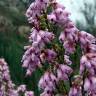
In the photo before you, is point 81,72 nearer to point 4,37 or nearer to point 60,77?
point 60,77

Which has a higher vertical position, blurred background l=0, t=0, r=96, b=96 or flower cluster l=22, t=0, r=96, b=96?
flower cluster l=22, t=0, r=96, b=96

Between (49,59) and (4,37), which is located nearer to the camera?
(49,59)

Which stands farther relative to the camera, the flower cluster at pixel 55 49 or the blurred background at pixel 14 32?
the blurred background at pixel 14 32

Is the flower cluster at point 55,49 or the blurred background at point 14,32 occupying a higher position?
the flower cluster at point 55,49

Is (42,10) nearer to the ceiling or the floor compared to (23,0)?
nearer to the ceiling

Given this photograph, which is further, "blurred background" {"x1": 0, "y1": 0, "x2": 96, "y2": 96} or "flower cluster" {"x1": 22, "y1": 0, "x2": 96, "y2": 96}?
"blurred background" {"x1": 0, "y1": 0, "x2": 96, "y2": 96}

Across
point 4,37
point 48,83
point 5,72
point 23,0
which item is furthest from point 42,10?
point 23,0

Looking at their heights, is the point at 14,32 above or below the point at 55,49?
below

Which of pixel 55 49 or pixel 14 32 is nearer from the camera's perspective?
pixel 55 49

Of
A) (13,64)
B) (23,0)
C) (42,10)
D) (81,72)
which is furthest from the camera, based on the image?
(23,0)

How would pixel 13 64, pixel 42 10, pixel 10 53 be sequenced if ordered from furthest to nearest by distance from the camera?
pixel 10 53, pixel 13 64, pixel 42 10

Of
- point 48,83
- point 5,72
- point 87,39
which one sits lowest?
point 5,72
